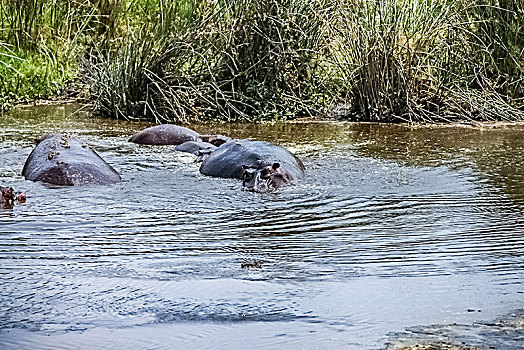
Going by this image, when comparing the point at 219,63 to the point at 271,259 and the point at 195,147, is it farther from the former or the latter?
the point at 271,259

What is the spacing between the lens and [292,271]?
515 centimetres

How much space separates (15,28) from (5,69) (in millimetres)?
1149

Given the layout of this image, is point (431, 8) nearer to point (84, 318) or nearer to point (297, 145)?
point (297, 145)

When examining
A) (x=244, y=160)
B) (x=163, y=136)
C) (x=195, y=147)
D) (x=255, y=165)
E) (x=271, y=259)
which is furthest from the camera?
(x=163, y=136)

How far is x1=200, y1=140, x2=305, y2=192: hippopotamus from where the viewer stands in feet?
26.3

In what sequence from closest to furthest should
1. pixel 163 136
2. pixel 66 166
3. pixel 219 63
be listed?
pixel 66 166
pixel 163 136
pixel 219 63

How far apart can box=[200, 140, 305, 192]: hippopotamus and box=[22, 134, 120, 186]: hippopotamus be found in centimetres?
101

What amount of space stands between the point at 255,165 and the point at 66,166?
164 centimetres

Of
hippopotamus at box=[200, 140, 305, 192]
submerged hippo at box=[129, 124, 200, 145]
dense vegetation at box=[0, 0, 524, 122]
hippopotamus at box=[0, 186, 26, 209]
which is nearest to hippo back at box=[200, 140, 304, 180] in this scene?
hippopotamus at box=[200, 140, 305, 192]

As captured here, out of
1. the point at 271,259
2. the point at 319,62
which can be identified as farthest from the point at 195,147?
the point at 271,259

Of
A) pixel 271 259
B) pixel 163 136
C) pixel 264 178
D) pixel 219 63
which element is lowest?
pixel 271 259

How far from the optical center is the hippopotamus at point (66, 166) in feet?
25.9

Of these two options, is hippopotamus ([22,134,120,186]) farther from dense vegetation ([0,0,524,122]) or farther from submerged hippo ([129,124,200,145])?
dense vegetation ([0,0,524,122])

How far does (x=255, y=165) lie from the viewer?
827cm
